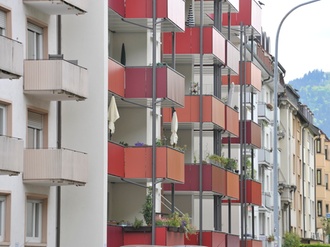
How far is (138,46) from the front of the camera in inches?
1914

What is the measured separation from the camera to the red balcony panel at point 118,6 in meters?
45.0

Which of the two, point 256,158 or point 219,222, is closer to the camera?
point 219,222

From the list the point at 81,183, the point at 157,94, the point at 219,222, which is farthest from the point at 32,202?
the point at 219,222

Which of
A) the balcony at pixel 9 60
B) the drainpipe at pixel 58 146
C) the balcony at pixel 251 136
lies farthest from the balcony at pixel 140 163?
the balcony at pixel 251 136

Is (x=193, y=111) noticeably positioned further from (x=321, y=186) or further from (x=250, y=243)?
(x=321, y=186)

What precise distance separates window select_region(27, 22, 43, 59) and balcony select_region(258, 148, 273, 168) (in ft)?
152

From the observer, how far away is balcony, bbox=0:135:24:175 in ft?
110

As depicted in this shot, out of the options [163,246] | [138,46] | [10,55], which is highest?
[138,46]

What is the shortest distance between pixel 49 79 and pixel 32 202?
3659 mm

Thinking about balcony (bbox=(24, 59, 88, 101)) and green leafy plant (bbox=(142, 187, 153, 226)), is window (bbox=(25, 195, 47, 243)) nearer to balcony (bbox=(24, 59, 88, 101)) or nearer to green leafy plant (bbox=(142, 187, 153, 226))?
balcony (bbox=(24, 59, 88, 101))

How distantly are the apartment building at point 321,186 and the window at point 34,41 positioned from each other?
297ft

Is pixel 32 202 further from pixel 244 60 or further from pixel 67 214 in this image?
pixel 244 60

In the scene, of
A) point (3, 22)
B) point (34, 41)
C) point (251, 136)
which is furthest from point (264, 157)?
point (3, 22)

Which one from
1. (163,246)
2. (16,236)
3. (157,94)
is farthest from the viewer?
(157,94)
